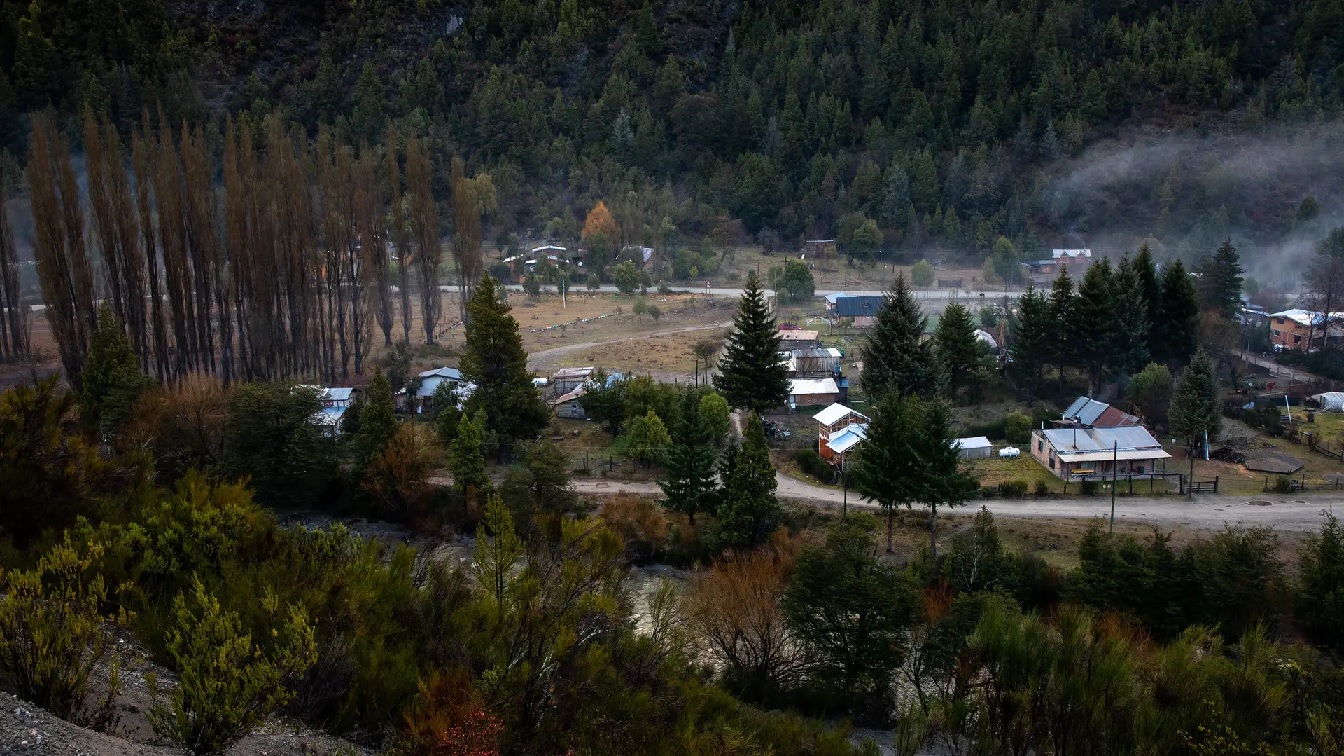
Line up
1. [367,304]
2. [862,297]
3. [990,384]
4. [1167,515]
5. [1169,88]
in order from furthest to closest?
[1169,88] → [862,297] → [367,304] → [990,384] → [1167,515]

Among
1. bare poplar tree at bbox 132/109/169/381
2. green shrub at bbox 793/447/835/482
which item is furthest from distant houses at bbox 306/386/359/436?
green shrub at bbox 793/447/835/482

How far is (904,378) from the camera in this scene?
28.5 metres

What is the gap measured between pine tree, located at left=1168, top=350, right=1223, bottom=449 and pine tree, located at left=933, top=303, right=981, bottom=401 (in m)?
5.82

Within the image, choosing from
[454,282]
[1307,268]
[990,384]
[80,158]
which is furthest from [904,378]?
[80,158]

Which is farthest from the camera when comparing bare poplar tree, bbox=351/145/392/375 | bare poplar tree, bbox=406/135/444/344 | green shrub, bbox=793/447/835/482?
bare poplar tree, bbox=406/135/444/344

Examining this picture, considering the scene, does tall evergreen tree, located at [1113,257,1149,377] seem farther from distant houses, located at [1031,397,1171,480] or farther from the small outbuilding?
the small outbuilding

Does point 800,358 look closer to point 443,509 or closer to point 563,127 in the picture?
point 443,509

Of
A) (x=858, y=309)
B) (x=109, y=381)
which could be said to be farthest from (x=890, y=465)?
(x=858, y=309)

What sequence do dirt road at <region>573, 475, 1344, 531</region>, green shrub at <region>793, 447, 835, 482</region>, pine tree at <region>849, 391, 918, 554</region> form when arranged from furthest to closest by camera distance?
green shrub at <region>793, 447, 835, 482</region>
dirt road at <region>573, 475, 1344, 531</region>
pine tree at <region>849, 391, 918, 554</region>

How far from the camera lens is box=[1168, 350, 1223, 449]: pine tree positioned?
26.3 m

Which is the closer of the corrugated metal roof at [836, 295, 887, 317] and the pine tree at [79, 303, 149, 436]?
the pine tree at [79, 303, 149, 436]

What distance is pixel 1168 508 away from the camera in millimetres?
23328

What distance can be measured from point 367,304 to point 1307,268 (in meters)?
43.7

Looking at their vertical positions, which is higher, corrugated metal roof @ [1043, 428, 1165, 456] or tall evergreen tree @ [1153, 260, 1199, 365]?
tall evergreen tree @ [1153, 260, 1199, 365]
